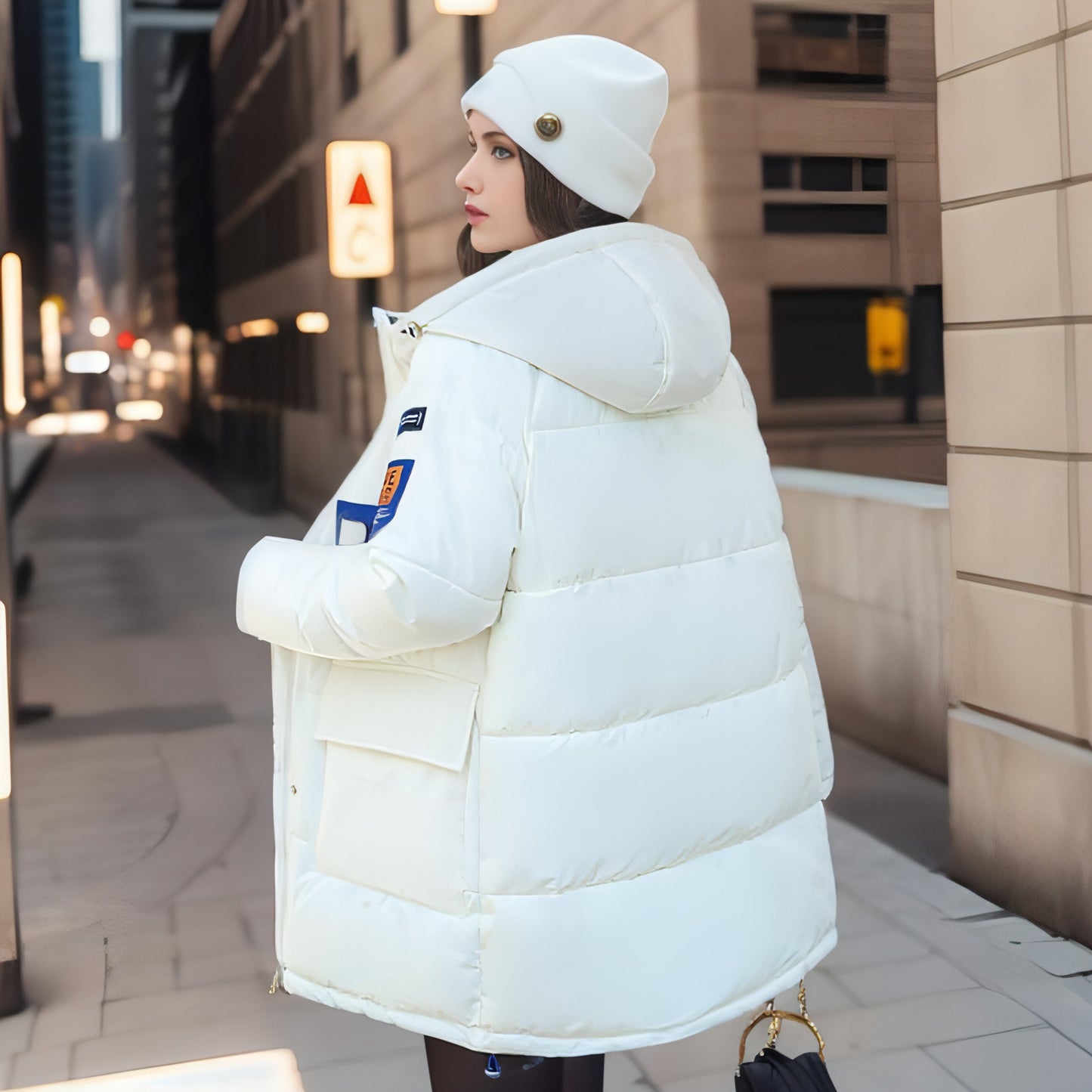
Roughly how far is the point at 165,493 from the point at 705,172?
42.8 feet

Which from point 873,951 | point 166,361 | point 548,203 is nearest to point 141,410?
point 166,361

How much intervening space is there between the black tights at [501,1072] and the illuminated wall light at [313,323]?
1304 cm

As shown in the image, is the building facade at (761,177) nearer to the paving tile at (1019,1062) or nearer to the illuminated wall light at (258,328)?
the paving tile at (1019,1062)

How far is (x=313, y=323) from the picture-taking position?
14.8 meters

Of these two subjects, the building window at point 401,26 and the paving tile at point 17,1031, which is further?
the building window at point 401,26

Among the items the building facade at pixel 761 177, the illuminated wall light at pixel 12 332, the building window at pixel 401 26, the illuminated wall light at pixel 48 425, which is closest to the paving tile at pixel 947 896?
the building facade at pixel 761 177

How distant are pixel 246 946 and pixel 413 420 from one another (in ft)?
7.74

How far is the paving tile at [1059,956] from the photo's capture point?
319cm

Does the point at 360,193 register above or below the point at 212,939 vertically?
above

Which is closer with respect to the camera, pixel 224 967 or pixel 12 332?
pixel 224 967

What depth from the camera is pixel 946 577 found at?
4641mm

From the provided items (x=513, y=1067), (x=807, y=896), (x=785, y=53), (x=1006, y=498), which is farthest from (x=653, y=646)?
(x=785, y=53)

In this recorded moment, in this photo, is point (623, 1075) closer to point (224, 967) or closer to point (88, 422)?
point (224, 967)

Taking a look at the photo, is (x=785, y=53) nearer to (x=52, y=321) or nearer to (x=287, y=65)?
(x=287, y=65)
